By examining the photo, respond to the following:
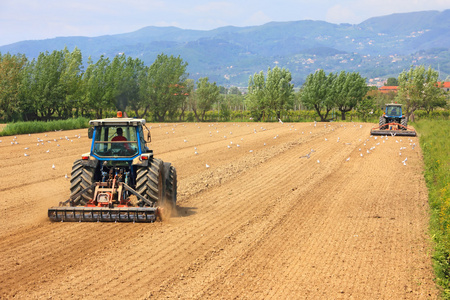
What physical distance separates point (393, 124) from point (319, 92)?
32081 mm

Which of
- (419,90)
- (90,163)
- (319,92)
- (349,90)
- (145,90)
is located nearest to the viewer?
(90,163)

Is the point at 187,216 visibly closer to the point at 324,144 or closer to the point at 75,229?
the point at 75,229

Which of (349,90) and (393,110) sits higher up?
(349,90)

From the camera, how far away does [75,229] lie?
402 inches

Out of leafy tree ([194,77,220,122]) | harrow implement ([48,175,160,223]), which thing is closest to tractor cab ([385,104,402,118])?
harrow implement ([48,175,160,223])

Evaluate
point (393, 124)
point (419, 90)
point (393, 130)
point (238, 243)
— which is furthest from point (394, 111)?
point (238, 243)

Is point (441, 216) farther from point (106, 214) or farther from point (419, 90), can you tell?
point (419, 90)

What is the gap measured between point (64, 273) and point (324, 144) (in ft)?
81.9

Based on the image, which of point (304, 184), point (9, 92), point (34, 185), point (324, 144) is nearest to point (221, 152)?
point (324, 144)

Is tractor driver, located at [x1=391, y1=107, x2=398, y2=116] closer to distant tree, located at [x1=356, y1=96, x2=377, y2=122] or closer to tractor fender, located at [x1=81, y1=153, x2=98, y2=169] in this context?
distant tree, located at [x1=356, y1=96, x2=377, y2=122]

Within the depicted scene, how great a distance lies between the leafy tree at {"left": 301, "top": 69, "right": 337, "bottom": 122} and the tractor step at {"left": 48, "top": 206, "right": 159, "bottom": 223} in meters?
59.7

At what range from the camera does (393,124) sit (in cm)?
3688

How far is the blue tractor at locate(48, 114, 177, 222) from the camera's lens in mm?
10359

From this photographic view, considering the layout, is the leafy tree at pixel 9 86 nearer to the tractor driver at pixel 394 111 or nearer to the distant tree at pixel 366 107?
the tractor driver at pixel 394 111
